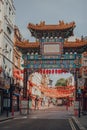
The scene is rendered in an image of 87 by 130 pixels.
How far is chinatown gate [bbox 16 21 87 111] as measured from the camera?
56.1 metres

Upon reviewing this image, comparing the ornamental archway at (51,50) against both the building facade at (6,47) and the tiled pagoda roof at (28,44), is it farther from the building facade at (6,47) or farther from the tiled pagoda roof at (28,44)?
the building facade at (6,47)

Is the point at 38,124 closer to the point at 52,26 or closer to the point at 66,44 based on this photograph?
the point at 66,44

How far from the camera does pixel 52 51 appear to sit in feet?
184

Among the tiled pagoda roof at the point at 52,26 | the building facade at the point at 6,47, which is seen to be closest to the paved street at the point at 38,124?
the building facade at the point at 6,47

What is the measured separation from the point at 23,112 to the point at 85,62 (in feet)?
88.3

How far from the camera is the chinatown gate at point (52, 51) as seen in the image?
184 feet

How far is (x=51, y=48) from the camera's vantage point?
5606cm

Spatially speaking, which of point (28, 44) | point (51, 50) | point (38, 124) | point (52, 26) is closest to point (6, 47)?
point (28, 44)

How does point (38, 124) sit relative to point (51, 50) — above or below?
below

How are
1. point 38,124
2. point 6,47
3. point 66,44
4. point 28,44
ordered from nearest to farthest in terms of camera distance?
point 38,124, point 66,44, point 28,44, point 6,47

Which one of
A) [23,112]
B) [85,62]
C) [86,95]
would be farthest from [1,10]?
[85,62]

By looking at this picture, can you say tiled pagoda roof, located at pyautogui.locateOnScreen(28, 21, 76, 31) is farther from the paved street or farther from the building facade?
the paved street

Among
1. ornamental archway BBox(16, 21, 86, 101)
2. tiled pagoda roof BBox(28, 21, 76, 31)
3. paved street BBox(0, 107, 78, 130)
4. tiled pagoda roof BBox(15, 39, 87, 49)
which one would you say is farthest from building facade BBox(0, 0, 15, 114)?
paved street BBox(0, 107, 78, 130)

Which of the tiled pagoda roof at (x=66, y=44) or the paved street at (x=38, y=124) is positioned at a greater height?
the tiled pagoda roof at (x=66, y=44)
